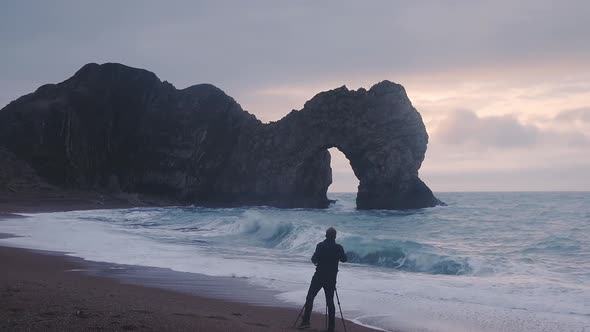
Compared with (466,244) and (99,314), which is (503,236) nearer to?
(466,244)

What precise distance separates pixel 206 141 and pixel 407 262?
49.9 meters

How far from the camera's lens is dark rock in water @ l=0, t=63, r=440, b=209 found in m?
57.2

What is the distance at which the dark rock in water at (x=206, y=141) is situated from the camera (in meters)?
57.2

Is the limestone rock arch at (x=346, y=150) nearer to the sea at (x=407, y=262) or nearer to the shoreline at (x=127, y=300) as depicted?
the sea at (x=407, y=262)

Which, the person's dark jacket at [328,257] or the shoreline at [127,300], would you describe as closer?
the shoreline at [127,300]

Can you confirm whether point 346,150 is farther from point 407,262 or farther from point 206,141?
point 407,262

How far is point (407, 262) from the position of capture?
18.4 meters

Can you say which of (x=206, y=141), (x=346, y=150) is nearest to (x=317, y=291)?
(x=346, y=150)

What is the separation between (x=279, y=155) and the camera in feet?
202

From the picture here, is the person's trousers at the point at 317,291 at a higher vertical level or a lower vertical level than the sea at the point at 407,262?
higher

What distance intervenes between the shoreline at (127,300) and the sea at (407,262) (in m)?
0.83

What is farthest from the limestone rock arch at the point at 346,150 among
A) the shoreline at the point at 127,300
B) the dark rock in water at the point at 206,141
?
the shoreline at the point at 127,300

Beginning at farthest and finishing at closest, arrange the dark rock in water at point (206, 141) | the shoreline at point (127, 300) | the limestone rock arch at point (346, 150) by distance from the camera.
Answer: the dark rock in water at point (206, 141) → the limestone rock arch at point (346, 150) → the shoreline at point (127, 300)

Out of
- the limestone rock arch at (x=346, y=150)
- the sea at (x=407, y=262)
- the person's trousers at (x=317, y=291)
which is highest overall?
the limestone rock arch at (x=346, y=150)
